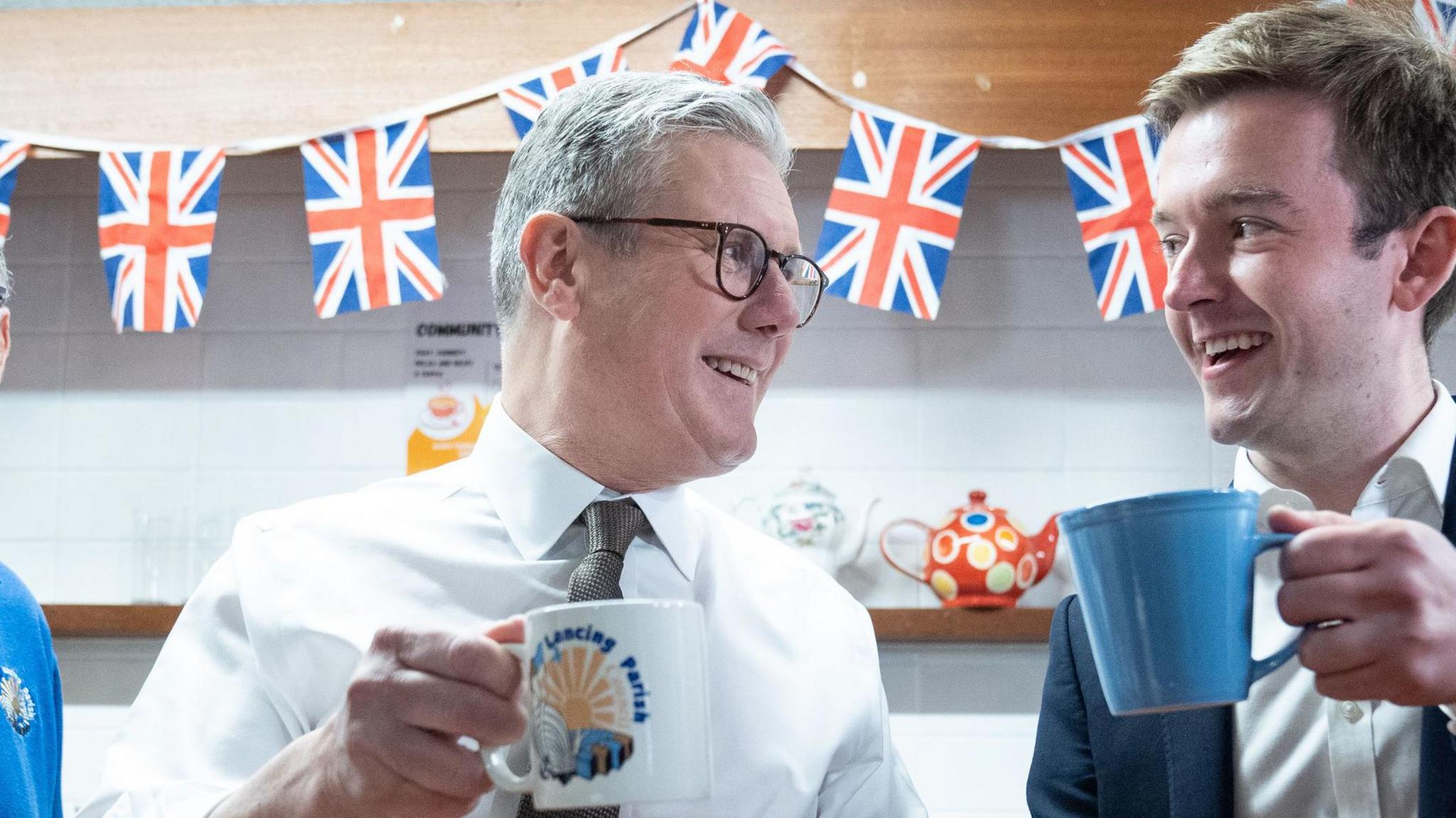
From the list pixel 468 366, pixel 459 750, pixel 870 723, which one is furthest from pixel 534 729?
pixel 468 366

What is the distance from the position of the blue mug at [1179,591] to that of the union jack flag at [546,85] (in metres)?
2.13

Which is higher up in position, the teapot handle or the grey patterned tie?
the grey patterned tie

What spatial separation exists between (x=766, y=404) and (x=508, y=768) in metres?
2.25

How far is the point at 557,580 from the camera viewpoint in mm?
1214

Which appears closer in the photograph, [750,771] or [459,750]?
[459,750]

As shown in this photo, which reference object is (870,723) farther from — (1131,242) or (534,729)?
(1131,242)

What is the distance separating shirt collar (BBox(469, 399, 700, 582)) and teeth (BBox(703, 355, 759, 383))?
133 mm

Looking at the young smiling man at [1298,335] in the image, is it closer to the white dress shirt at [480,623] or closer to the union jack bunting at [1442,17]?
the white dress shirt at [480,623]

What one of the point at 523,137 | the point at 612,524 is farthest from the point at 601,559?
the point at 523,137

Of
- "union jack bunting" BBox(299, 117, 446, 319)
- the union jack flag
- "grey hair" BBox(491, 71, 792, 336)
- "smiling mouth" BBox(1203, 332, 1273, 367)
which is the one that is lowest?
"smiling mouth" BBox(1203, 332, 1273, 367)

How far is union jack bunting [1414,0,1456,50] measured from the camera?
94.0 inches

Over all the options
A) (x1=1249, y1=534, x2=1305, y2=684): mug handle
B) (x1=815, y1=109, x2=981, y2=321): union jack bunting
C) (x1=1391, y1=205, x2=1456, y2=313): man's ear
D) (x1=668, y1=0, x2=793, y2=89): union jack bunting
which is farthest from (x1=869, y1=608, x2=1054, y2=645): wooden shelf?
(x1=1249, y1=534, x2=1305, y2=684): mug handle

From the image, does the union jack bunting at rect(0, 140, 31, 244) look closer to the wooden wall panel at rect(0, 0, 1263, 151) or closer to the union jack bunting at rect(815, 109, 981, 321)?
the wooden wall panel at rect(0, 0, 1263, 151)

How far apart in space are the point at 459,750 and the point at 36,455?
2701 millimetres
